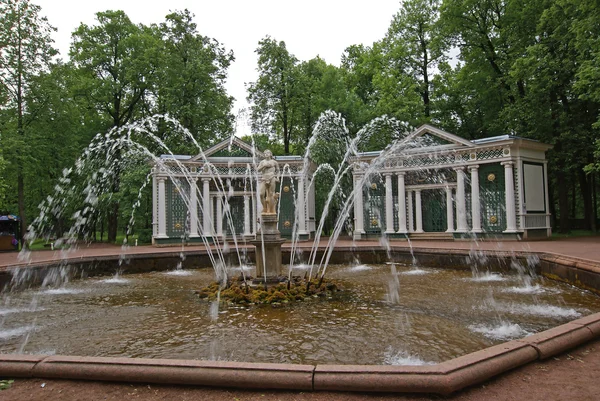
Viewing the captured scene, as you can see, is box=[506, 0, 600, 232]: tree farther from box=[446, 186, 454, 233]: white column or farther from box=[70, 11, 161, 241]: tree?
box=[70, 11, 161, 241]: tree

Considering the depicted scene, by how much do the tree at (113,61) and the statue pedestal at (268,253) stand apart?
23660 millimetres

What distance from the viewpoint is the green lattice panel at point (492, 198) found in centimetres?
2228

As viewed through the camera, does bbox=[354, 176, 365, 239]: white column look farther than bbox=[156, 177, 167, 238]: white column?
Yes

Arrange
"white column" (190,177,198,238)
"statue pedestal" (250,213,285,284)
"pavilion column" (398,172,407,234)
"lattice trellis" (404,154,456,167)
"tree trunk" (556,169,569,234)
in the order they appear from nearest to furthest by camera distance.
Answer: "statue pedestal" (250,213,285,284), "lattice trellis" (404,154,456,167), "tree trunk" (556,169,569,234), "pavilion column" (398,172,407,234), "white column" (190,177,198,238)

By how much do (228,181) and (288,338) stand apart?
21216 mm

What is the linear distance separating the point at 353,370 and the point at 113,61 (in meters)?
34.1

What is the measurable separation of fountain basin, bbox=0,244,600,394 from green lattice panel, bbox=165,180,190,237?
848 inches

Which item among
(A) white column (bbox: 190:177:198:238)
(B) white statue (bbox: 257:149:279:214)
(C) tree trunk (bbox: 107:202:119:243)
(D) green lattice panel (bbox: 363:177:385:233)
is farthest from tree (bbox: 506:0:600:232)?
(C) tree trunk (bbox: 107:202:119:243)

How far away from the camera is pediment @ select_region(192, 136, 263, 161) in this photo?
25923 millimetres

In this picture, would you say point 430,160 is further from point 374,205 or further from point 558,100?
point 558,100

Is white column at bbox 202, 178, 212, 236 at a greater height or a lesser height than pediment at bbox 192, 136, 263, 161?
lesser

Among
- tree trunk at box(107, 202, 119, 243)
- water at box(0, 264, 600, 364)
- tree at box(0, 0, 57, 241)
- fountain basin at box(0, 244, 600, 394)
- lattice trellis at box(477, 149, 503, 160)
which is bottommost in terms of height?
water at box(0, 264, 600, 364)

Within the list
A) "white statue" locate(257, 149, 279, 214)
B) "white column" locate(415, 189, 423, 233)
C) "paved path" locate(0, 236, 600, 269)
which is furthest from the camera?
"white column" locate(415, 189, 423, 233)

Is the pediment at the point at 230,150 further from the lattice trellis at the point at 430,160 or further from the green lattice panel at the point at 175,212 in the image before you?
the lattice trellis at the point at 430,160
